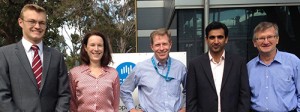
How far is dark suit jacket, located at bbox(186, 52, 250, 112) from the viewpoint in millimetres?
3691

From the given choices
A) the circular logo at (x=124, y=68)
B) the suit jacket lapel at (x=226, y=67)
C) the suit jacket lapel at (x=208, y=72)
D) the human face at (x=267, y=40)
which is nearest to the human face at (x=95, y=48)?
the suit jacket lapel at (x=208, y=72)

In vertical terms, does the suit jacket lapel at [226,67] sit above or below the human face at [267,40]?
below

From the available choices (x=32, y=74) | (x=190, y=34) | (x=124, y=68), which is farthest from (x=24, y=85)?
(x=190, y=34)

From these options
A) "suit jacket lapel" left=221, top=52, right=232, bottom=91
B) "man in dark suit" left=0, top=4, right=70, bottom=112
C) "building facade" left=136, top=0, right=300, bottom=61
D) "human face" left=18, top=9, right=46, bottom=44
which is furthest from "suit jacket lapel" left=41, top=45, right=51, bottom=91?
"building facade" left=136, top=0, right=300, bottom=61

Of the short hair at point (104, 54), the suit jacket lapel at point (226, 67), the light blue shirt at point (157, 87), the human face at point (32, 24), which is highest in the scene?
the human face at point (32, 24)

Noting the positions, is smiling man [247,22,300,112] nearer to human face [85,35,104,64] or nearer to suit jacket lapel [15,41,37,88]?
human face [85,35,104,64]

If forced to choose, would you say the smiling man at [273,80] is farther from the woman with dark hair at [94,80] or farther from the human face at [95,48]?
the human face at [95,48]

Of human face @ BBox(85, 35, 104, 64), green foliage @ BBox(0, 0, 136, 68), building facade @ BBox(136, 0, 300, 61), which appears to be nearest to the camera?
human face @ BBox(85, 35, 104, 64)

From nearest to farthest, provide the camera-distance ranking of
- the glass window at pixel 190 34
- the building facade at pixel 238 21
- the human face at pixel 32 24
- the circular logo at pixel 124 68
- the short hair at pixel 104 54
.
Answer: the human face at pixel 32 24, the short hair at pixel 104 54, the circular logo at pixel 124 68, the building facade at pixel 238 21, the glass window at pixel 190 34

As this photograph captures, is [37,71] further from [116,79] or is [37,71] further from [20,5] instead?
[20,5]

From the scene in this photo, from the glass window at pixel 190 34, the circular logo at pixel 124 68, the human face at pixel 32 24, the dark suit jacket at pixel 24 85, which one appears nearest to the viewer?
the dark suit jacket at pixel 24 85

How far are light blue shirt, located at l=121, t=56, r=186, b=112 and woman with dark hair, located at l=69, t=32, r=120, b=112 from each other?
28 cm

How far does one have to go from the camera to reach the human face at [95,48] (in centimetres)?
382

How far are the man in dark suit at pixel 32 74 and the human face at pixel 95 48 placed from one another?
0.31m
